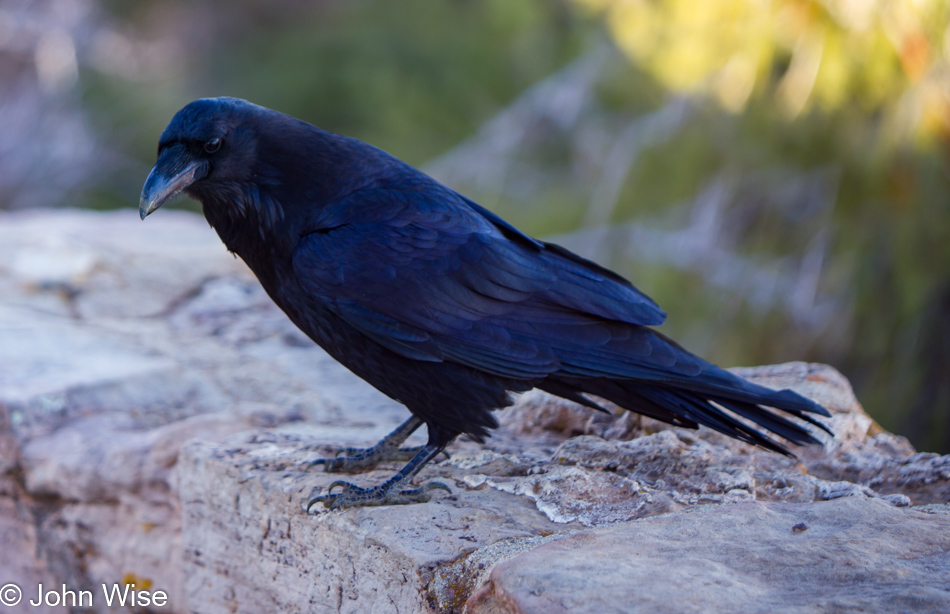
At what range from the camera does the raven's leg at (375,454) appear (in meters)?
2.66

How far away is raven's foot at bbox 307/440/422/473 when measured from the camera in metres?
2.65

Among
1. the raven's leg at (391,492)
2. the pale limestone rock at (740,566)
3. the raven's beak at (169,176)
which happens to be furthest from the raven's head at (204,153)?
the pale limestone rock at (740,566)

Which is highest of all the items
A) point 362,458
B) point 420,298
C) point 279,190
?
point 279,190

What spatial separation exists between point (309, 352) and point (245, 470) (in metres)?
1.19

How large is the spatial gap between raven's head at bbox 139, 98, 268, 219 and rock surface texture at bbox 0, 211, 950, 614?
79 cm

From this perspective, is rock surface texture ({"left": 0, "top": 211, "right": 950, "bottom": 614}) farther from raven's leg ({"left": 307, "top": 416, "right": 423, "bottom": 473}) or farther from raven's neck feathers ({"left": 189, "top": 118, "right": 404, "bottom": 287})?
raven's neck feathers ({"left": 189, "top": 118, "right": 404, "bottom": 287})

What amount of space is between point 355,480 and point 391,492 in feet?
0.55

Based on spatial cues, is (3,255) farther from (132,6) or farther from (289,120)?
(132,6)

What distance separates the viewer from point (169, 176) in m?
2.53

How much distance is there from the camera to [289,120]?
2.78m

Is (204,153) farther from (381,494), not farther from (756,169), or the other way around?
(756,169)

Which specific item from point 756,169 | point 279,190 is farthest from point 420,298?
point 756,169

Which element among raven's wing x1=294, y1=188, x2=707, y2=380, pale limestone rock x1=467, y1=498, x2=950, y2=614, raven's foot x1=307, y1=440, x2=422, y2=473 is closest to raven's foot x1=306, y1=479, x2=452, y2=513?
raven's foot x1=307, y1=440, x2=422, y2=473

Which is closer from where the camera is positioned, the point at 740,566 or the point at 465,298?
the point at 740,566
